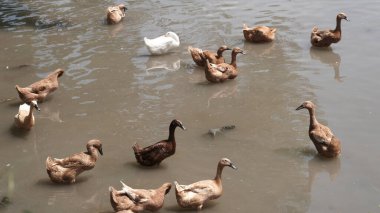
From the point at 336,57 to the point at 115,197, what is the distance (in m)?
7.13

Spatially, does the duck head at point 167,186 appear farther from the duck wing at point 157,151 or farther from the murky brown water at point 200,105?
the duck wing at point 157,151

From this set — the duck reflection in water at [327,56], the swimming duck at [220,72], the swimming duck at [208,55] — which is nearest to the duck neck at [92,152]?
the swimming duck at [220,72]

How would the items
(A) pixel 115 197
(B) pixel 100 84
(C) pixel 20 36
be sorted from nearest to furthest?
(A) pixel 115 197, (B) pixel 100 84, (C) pixel 20 36

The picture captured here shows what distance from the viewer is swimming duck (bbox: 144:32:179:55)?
13125mm

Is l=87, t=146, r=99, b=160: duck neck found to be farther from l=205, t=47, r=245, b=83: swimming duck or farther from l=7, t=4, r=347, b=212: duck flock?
l=205, t=47, r=245, b=83: swimming duck

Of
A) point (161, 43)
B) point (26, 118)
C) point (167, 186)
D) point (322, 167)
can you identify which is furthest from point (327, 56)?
point (26, 118)

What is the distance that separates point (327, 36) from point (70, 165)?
23.5 ft

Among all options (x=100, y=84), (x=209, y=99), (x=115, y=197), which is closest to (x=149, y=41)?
(x=100, y=84)

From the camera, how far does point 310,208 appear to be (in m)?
7.42

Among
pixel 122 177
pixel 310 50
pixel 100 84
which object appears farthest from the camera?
pixel 310 50

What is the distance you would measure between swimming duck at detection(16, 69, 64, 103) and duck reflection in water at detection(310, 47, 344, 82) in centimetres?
571

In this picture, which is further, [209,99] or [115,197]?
[209,99]

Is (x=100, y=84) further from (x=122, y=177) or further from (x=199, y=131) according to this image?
(x=122, y=177)

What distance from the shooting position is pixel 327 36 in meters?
12.8
